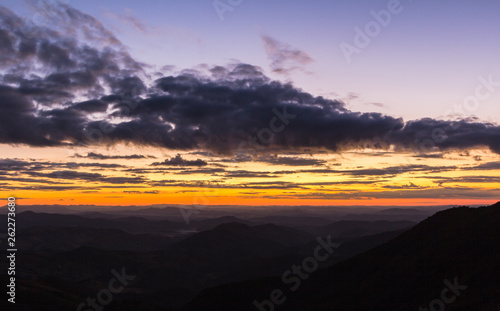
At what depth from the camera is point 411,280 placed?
10781 cm

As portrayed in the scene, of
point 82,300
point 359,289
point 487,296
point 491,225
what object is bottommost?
point 82,300

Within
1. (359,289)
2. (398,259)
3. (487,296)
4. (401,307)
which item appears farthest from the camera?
(398,259)

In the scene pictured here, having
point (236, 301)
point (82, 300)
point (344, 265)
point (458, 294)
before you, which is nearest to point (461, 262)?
point (458, 294)

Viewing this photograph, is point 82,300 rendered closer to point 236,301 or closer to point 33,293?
point 33,293

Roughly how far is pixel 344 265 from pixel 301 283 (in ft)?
59.3

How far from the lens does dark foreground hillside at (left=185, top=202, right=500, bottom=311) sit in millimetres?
89306

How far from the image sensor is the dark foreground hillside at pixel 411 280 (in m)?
89.3

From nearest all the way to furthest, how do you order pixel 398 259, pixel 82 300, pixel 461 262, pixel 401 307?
pixel 401 307 → pixel 461 262 → pixel 398 259 → pixel 82 300

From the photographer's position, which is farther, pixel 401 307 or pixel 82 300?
pixel 82 300

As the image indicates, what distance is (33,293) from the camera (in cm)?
14488

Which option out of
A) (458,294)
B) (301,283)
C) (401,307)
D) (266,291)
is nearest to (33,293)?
(266,291)

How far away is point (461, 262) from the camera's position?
10600cm

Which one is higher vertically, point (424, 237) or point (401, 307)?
point (424, 237)

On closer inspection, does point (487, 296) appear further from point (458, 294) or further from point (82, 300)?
point (82, 300)
